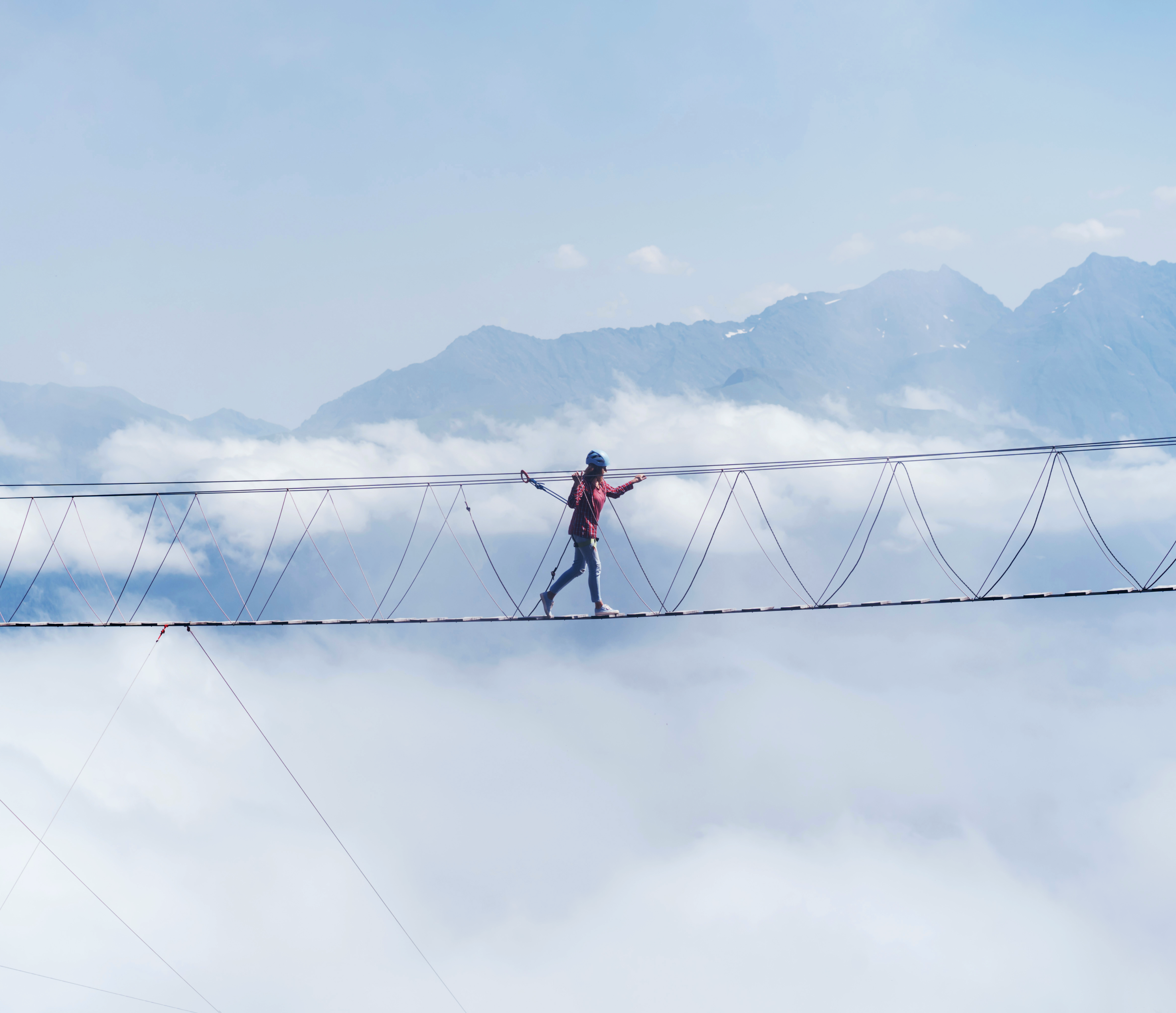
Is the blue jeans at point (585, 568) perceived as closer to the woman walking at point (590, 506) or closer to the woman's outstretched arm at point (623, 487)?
the woman walking at point (590, 506)

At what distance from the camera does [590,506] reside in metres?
18.0

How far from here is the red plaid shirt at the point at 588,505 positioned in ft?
58.4

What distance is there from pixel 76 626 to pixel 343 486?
637 cm

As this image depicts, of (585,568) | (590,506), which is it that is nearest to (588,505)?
(590,506)

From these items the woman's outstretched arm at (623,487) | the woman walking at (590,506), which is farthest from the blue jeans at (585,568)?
the woman's outstretched arm at (623,487)

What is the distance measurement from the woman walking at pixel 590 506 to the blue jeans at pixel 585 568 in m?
0.01

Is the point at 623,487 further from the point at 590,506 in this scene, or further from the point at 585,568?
the point at 585,568

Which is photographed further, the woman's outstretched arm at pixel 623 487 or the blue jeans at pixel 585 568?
the blue jeans at pixel 585 568

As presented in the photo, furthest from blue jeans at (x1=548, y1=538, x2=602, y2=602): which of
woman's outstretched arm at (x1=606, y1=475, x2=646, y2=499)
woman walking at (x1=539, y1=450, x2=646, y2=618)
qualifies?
woman's outstretched arm at (x1=606, y1=475, x2=646, y2=499)

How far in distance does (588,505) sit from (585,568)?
1628 millimetres

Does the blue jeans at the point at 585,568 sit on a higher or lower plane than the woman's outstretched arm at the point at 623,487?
lower

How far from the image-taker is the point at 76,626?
1925 centimetres

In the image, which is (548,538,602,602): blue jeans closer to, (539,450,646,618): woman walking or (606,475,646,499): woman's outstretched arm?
(539,450,646,618): woman walking

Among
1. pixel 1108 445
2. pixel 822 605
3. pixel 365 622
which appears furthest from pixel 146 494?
pixel 1108 445
